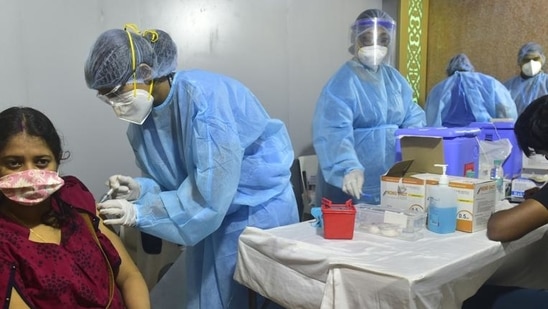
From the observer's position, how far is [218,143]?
142 centimetres

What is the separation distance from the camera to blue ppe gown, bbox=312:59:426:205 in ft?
7.08

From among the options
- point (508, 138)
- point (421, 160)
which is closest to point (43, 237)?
point (421, 160)

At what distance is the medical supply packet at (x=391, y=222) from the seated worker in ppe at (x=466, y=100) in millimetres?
1584

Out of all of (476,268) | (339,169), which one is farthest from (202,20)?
(476,268)

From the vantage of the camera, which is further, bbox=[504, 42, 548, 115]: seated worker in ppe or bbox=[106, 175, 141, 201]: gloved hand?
bbox=[504, 42, 548, 115]: seated worker in ppe

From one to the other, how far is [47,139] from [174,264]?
1.02 metres

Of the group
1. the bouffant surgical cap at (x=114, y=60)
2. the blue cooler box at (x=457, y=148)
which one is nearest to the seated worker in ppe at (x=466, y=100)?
the blue cooler box at (x=457, y=148)

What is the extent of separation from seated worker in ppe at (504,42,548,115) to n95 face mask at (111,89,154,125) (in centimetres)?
236

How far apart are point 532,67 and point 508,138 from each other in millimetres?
937

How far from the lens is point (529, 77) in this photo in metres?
3.05

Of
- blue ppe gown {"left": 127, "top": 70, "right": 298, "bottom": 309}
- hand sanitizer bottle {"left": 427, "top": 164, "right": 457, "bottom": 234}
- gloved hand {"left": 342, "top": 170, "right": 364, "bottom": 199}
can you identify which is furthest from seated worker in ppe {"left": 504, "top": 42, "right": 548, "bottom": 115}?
blue ppe gown {"left": 127, "top": 70, "right": 298, "bottom": 309}

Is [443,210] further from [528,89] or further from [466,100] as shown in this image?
[528,89]

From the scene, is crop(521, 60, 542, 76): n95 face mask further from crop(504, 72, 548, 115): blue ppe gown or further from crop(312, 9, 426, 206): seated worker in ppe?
crop(312, 9, 426, 206): seated worker in ppe

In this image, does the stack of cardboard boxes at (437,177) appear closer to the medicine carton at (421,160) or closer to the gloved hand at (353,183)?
the medicine carton at (421,160)
